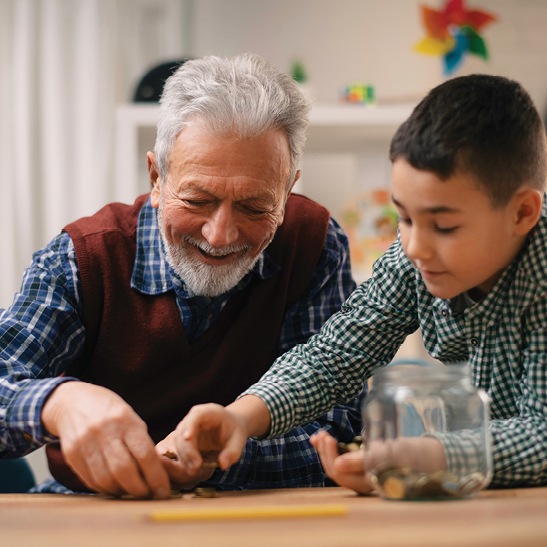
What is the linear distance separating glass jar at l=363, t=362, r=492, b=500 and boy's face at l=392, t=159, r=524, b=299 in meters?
0.19

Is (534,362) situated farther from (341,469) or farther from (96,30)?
(96,30)

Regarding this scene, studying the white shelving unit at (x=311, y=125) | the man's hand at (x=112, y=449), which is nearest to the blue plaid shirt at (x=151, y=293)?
the man's hand at (x=112, y=449)

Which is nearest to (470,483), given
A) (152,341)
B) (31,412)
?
(31,412)

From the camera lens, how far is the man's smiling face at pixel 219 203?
114 centimetres

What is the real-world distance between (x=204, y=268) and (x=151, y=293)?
0.15 metres

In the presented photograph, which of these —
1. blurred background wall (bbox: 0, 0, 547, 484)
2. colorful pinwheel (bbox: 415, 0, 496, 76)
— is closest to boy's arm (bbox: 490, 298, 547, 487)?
blurred background wall (bbox: 0, 0, 547, 484)

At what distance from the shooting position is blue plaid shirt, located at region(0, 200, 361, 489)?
3.13ft

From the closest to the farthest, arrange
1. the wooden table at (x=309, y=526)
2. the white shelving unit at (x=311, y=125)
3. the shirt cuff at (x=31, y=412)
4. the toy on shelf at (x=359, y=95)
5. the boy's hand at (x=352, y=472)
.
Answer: the wooden table at (x=309, y=526), the boy's hand at (x=352, y=472), the shirt cuff at (x=31, y=412), the white shelving unit at (x=311, y=125), the toy on shelf at (x=359, y=95)

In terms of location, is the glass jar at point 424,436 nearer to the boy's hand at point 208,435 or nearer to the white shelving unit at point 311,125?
the boy's hand at point 208,435

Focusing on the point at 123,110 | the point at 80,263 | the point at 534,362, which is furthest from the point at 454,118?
the point at 123,110

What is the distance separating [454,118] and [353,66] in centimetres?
203

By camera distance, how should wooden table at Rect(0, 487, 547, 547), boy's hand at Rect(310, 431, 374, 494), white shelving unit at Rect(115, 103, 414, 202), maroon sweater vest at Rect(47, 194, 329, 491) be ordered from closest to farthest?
wooden table at Rect(0, 487, 547, 547), boy's hand at Rect(310, 431, 374, 494), maroon sweater vest at Rect(47, 194, 329, 491), white shelving unit at Rect(115, 103, 414, 202)

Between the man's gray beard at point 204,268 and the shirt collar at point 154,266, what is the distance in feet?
0.15

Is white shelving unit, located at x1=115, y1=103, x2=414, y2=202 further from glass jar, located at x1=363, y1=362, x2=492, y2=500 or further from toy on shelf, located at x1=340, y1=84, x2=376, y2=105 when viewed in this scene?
glass jar, located at x1=363, y1=362, x2=492, y2=500
